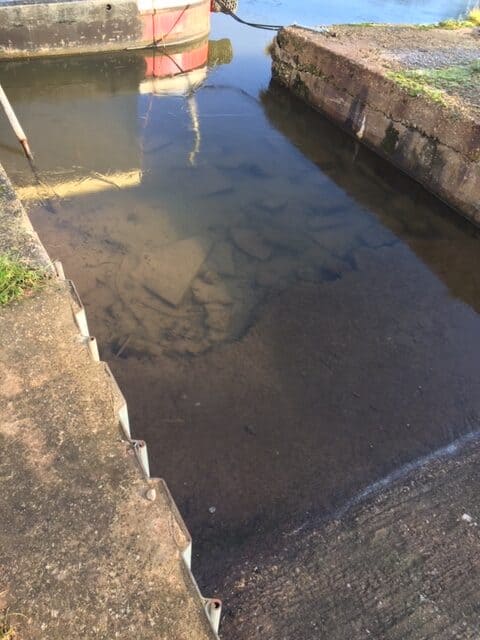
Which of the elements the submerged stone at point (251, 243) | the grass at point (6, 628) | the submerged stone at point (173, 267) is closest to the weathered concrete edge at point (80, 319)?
the grass at point (6, 628)

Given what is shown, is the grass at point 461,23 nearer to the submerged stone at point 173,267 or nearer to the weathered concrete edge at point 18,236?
the submerged stone at point 173,267

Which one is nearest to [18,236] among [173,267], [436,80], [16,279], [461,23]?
[16,279]

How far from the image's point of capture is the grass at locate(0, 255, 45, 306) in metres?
3.53

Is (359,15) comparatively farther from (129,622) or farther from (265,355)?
(129,622)

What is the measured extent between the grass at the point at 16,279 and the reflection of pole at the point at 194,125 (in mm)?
5044

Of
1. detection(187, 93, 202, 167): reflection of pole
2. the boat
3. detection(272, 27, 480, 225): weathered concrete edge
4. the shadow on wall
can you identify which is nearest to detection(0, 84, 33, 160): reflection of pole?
detection(187, 93, 202, 167): reflection of pole

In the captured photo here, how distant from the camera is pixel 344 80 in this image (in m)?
9.17

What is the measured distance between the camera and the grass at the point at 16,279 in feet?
11.6

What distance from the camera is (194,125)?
31.0 feet

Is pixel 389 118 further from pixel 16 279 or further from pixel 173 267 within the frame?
pixel 16 279

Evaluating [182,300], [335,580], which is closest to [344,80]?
[182,300]

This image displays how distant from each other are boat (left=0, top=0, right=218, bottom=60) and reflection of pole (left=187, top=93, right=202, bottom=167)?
405 centimetres

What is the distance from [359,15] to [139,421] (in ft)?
62.6

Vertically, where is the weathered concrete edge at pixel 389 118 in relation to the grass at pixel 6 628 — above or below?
above
